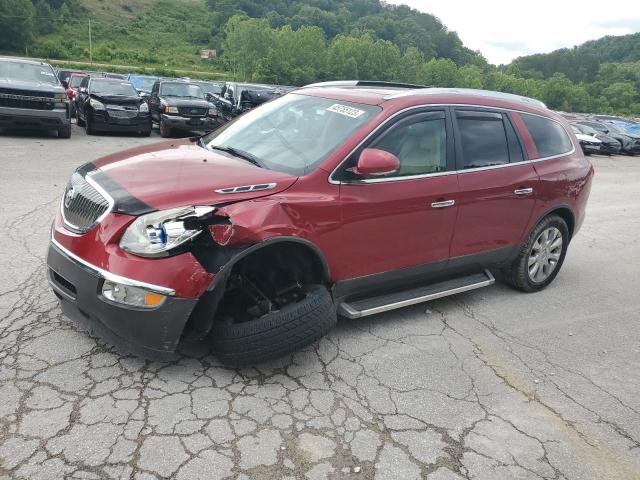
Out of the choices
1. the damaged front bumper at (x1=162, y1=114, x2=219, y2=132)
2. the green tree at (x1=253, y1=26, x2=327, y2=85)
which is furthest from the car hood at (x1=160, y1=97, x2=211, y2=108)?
the green tree at (x1=253, y1=26, x2=327, y2=85)

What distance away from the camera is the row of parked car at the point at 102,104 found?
12023 mm

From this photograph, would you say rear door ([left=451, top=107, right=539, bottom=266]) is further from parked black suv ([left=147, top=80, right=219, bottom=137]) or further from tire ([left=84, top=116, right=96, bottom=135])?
tire ([left=84, top=116, right=96, bottom=135])

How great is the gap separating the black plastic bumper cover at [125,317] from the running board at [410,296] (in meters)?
1.26

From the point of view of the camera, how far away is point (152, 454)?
8.64 feet

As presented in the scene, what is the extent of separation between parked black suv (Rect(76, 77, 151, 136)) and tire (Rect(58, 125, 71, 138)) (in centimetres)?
114

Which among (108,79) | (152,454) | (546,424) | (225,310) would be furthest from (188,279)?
(108,79)

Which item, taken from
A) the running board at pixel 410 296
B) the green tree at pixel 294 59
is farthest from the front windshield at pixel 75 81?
the green tree at pixel 294 59

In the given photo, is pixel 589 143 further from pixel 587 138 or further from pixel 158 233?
pixel 158 233

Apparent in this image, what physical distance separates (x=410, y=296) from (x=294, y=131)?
1563 mm

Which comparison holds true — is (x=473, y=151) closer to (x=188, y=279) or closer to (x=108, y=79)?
(x=188, y=279)

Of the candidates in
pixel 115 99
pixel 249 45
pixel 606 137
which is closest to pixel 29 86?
pixel 115 99

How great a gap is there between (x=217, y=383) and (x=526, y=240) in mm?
3225

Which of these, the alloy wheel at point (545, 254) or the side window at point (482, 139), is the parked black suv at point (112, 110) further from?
the alloy wheel at point (545, 254)

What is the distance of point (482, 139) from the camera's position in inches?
178
